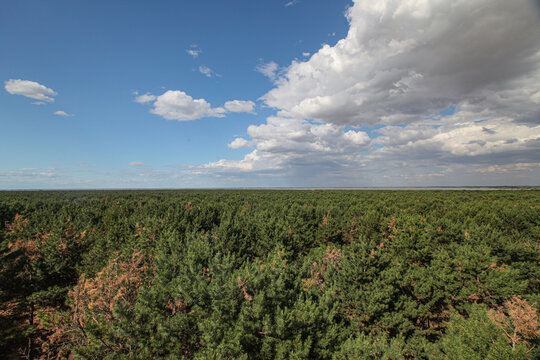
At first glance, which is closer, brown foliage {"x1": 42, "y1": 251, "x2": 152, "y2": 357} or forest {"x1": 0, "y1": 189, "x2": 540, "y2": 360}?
forest {"x1": 0, "y1": 189, "x2": 540, "y2": 360}

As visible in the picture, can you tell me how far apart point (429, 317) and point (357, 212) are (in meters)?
20.6

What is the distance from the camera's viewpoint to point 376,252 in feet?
56.0

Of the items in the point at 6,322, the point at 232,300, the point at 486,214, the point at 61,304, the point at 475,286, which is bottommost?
the point at 61,304

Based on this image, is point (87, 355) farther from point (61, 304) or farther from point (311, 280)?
point (61, 304)

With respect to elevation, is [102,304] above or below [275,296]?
below

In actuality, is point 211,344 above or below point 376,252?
below

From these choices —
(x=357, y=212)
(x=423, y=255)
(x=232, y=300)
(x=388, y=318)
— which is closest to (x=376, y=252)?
(x=388, y=318)

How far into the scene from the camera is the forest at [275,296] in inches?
420

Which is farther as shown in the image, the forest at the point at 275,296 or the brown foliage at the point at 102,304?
the brown foliage at the point at 102,304

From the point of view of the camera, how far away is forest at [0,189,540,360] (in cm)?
1068

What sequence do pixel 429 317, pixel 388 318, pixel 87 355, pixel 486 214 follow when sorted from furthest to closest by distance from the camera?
pixel 486 214, pixel 429 317, pixel 388 318, pixel 87 355

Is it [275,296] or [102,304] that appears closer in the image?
[275,296]

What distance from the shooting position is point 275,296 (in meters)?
12.8

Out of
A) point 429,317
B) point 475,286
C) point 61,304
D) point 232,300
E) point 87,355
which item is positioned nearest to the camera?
point 87,355
